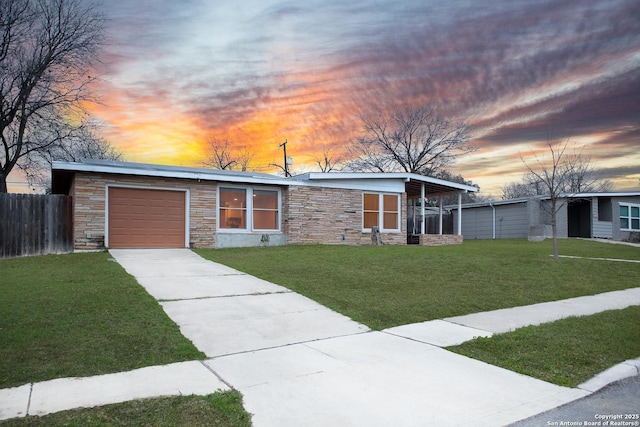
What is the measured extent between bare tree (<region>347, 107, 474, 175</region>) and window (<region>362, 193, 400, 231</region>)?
63.7ft

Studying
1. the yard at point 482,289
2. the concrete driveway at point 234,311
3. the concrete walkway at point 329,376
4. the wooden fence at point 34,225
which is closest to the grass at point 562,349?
the yard at point 482,289

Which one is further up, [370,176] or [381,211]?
[370,176]

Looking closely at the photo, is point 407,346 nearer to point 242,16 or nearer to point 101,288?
point 101,288

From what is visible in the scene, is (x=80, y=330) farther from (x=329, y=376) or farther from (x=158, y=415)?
(x=329, y=376)

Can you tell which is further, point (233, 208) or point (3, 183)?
point (3, 183)

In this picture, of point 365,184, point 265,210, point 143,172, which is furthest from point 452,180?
point 143,172

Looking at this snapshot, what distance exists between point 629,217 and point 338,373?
30344 millimetres

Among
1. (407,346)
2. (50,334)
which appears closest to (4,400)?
(50,334)

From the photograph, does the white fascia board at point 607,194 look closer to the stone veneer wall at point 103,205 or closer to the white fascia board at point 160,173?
the white fascia board at point 160,173

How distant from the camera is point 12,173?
2630cm

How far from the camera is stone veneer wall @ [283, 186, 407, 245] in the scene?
728 inches

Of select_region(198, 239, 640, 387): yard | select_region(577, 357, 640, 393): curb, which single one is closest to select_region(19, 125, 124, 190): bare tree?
select_region(198, 239, 640, 387): yard

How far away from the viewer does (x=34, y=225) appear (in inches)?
544

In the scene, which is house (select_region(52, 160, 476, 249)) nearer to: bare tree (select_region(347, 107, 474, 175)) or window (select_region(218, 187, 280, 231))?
window (select_region(218, 187, 280, 231))
